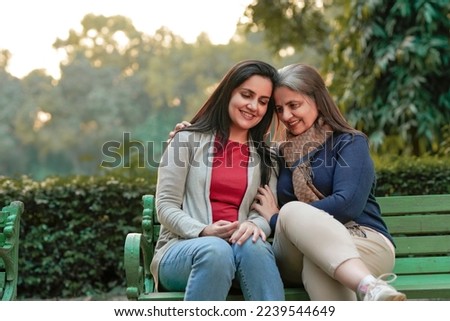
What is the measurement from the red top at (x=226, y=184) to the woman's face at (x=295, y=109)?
30 cm

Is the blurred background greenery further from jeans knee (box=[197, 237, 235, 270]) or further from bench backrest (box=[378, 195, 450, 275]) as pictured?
jeans knee (box=[197, 237, 235, 270])

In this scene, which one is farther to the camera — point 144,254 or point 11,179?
point 11,179

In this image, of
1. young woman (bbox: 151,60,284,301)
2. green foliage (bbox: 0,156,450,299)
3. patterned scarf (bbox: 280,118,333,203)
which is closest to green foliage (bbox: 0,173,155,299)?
green foliage (bbox: 0,156,450,299)

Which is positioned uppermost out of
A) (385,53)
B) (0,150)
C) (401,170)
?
(385,53)

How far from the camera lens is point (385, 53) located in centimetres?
777

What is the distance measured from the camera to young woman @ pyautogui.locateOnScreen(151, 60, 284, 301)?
310 cm

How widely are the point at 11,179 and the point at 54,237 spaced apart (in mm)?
685

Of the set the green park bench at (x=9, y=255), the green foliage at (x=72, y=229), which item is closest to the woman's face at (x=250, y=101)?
the green park bench at (x=9, y=255)

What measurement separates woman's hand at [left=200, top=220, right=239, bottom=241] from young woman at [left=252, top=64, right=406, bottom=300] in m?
0.20

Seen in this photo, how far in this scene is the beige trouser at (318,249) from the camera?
10.00 ft

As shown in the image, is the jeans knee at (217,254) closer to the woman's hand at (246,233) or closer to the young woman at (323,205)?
the woman's hand at (246,233)
